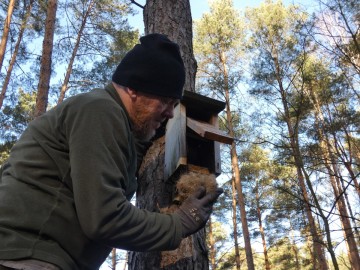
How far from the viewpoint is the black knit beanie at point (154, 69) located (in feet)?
4.48

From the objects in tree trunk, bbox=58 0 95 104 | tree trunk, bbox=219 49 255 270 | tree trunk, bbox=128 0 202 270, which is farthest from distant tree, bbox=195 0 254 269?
tree trunk, bbox=128 0 202 270

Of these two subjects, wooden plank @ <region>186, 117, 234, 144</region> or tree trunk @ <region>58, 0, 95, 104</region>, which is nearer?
wooden plank @ <region>186, 117, 234, 144</region>

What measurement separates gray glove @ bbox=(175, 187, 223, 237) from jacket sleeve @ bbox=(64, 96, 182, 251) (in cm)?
9

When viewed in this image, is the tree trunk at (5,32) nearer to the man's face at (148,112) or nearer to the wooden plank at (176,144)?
the wooden plank at (176,144)

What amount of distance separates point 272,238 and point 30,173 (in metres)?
22.0

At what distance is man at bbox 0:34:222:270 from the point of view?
106cm

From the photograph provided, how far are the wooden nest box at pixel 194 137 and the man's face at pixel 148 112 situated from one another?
41 centimetres

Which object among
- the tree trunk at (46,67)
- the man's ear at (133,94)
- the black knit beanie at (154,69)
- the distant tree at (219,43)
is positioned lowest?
the man's ear at (133,94)

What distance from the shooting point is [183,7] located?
296 cm

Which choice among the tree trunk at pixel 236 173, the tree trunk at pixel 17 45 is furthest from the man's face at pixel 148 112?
the tree trunk at pixel 236 173

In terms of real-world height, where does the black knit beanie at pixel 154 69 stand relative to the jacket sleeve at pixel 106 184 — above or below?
above

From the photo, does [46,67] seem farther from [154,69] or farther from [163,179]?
[154,69]

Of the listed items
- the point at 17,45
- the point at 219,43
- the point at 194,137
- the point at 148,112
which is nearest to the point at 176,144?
the point at 194,137

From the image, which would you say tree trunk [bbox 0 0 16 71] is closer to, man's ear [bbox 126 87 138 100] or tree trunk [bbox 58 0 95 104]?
tree trunk [bbox 58 0 95 104]
